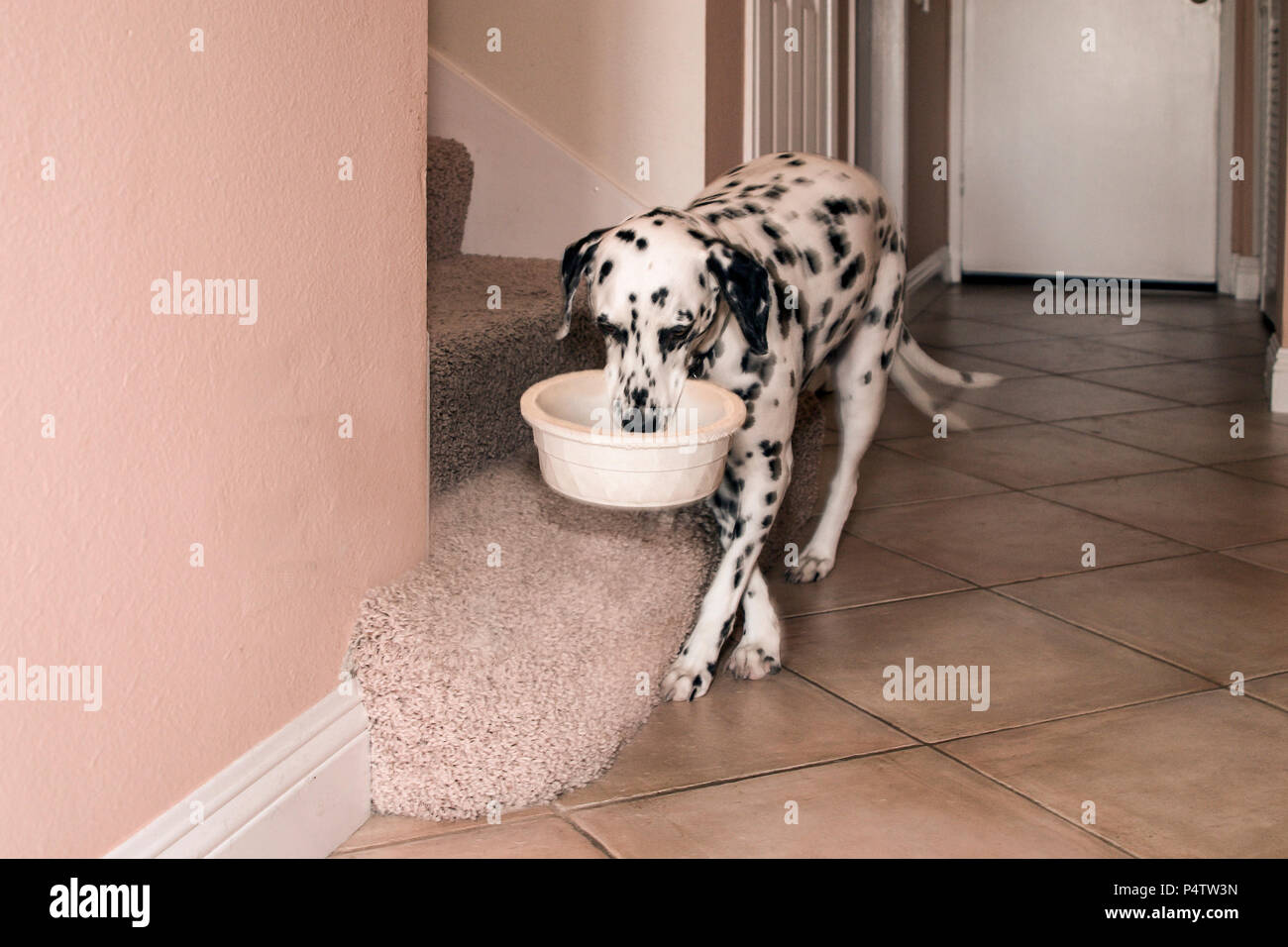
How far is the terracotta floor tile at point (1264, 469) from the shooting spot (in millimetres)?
3285

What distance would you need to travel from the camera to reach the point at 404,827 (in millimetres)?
1596

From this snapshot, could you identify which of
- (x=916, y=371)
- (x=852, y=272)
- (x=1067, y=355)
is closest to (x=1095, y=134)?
(x=1067, y=355)

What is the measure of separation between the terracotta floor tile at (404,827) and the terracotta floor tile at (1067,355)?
11.7 ft

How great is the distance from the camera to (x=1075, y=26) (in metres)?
6.56

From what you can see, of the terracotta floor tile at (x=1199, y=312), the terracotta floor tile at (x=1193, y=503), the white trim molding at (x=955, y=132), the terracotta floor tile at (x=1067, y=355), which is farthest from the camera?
the white trim molding at (x=955, y=132)

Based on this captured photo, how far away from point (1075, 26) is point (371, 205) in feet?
19.3

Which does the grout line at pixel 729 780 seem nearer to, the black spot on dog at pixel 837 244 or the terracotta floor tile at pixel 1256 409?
the black spot on dog at pixel 837 244

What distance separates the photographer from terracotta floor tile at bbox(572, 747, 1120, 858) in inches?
60.9

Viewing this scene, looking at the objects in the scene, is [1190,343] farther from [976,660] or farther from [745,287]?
[745,287]

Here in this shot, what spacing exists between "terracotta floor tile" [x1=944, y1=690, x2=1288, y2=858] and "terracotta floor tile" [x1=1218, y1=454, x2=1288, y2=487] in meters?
1.48

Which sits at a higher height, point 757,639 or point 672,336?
point 672,336

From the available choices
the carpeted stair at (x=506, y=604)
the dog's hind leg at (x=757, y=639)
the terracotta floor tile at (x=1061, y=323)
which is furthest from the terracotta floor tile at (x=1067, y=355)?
the dog's hind leg at (x=757, y=639)

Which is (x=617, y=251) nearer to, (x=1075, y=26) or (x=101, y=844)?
(x=101, y=844)

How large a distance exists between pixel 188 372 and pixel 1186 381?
3.98 metres
